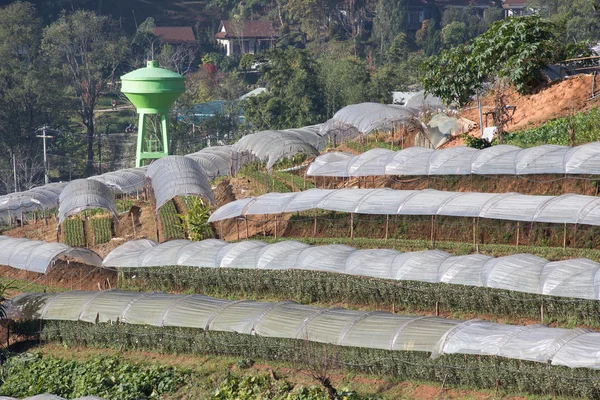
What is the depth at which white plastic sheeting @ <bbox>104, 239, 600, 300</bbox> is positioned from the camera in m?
21.8

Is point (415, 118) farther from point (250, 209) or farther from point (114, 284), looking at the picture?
point (114, 284)

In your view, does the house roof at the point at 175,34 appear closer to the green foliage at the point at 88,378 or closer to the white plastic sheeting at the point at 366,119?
the white plastic sheeting at the point at 366,119

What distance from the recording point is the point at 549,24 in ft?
121

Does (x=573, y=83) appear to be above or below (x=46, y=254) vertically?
above

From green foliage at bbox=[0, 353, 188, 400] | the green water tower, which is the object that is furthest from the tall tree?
green foliage at bbox=[0, 353, 188, 400]

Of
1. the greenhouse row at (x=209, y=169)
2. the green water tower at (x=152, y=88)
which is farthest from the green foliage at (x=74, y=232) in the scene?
the green water tower at (x=152, y=88)

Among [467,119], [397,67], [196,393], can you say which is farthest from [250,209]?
[397,67]

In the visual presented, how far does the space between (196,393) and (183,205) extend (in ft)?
52.3

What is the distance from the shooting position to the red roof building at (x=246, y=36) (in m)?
92.2

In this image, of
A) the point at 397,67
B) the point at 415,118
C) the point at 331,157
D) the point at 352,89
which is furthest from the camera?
the point at 397,67

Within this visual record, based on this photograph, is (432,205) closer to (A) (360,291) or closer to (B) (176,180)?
(A) (360,291)

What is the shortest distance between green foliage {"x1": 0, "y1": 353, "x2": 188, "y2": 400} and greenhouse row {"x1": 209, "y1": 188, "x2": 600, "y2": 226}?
845cm

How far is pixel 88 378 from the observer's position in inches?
872

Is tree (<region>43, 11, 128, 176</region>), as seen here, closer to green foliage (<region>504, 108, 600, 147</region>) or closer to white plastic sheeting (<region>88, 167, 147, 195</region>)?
white plastic sheeting (<region>88, 167, 147, 195</region>)
